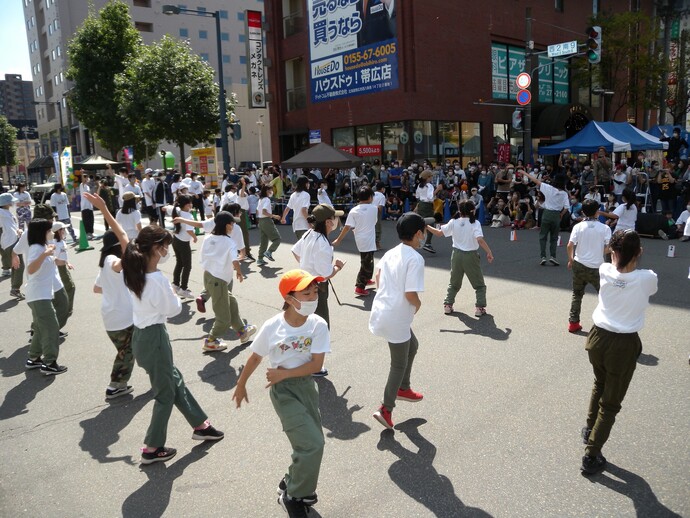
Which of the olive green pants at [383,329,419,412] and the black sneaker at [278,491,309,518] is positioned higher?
the olive green pants at [383,329,419,412]

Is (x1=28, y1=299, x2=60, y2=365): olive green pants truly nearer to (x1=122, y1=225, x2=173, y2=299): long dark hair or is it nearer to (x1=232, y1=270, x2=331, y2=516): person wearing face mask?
(x1=122, y1=225, x2=173, y2=299): long dark hair

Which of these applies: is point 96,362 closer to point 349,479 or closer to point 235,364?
point 235,364

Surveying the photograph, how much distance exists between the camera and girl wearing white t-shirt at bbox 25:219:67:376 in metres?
6.02

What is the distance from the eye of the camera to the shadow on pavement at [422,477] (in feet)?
11.6

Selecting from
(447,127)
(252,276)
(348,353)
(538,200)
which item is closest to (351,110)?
(447,127)

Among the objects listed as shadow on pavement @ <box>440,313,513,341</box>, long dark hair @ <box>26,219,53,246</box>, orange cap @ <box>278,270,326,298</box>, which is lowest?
shadow on pavement @ <box>440,313,513,341</box>

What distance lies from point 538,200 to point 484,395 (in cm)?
1146

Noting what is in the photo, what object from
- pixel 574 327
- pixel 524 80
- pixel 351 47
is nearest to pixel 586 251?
pixel 574 327

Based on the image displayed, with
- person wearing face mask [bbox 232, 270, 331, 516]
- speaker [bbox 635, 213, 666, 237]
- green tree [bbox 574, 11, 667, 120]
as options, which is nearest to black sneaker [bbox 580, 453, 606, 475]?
person wearing face mask [bbox 232, 270, 331, 516]

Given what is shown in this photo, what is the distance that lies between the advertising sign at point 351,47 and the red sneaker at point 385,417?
814 inches

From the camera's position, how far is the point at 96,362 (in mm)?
6480

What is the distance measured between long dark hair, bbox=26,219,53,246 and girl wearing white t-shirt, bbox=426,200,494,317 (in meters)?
4.97

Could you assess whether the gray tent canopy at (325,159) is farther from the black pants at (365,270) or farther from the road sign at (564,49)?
the black pants at (365,270)

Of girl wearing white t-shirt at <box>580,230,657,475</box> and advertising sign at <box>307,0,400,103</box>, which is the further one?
advertising sign at <box>307,0,400,103</box>
